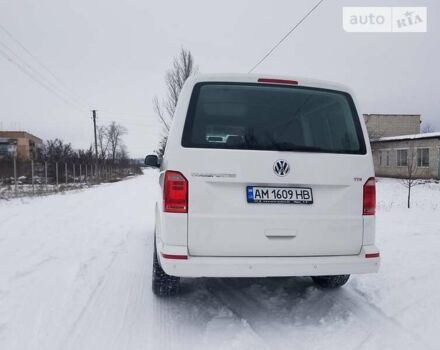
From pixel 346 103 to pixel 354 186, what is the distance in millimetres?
780

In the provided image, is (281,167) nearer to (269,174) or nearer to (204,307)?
(269,174)

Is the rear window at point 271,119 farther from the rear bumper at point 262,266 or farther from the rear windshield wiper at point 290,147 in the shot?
the rear bumper at point 262,266

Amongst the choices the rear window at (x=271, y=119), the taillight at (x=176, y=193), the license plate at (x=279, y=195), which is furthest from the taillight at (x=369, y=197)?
the taillight at (x=176, y=193)

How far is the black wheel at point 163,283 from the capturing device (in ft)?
11.0

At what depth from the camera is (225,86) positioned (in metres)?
2.92

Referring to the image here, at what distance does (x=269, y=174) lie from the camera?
2.76 m

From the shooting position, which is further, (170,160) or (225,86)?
(225,86)

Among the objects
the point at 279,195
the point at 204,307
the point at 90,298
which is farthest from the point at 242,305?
the point at 90,298

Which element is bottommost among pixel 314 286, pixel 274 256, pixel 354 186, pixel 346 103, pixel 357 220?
pixel 314 286

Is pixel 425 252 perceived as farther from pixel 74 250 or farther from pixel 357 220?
pixel 74 250

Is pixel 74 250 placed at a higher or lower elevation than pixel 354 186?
lower

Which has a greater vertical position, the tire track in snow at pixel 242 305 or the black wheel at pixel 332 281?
the black wheel at pixel 332 281

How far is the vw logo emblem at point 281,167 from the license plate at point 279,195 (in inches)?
5.1

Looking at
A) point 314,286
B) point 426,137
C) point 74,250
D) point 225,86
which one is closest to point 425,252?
point 314,286
